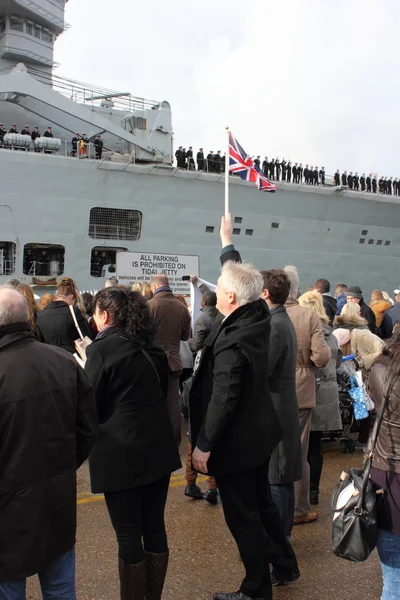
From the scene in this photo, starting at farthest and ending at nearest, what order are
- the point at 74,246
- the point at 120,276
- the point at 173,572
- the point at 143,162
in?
the point at 143,162, the point at 74,246, the point at 120,276, the point at 173,572

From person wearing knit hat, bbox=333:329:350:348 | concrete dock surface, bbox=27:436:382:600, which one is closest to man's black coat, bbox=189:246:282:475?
concrete dock surface, bbox=27:436:382:600

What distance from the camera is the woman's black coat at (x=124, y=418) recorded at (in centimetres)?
287

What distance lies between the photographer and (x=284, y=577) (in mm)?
3467

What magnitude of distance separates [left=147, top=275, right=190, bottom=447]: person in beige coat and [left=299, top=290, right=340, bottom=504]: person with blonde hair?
1.66 metres

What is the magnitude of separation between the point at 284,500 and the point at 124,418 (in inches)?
61.5

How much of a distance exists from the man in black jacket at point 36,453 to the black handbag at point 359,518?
1.18 m

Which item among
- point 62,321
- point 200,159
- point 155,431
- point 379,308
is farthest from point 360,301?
point 200,159

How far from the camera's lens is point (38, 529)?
2.23m

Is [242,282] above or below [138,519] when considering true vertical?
above

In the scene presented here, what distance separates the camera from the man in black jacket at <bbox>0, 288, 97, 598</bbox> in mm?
2199

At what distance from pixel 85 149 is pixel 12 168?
8.83 feet

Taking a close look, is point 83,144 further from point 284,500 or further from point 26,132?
point 284,500

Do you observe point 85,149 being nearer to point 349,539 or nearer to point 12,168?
point 12,168

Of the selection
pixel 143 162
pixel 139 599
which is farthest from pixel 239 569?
pixel 143 162
